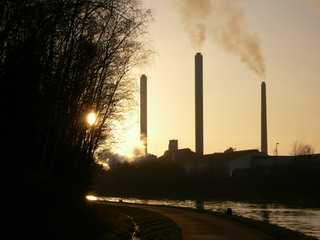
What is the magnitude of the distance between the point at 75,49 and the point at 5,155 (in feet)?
20.3

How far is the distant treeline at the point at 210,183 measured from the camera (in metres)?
77.8

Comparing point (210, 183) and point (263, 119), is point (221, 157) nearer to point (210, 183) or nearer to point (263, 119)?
point (263, 119)

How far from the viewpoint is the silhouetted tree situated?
45.1 feet

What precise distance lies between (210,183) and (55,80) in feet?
254

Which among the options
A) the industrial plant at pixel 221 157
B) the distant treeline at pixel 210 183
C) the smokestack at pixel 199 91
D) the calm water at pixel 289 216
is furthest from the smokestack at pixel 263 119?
the calm water at pixel 289 216

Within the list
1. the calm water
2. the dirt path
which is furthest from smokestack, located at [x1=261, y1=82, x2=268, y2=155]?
the dirt path

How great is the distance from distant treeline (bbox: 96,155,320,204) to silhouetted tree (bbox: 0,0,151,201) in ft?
158

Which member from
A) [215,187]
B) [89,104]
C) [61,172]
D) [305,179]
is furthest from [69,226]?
[215,187]

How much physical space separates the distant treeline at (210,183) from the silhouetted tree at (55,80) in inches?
1896

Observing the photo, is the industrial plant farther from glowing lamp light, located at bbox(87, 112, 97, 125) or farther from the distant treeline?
glowing lamp light, located at bbox(87, 112, 97, 125)

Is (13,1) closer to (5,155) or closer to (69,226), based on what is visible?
(5,155)

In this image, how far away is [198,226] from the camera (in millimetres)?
22109

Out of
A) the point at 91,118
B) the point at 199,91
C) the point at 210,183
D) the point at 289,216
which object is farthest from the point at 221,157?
the point at 91,118

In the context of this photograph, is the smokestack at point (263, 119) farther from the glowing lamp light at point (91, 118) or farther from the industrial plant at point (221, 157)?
the glowing lamp light at point (91, 118)
